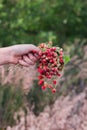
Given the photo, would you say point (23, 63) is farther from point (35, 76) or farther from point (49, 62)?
point (35, 76)

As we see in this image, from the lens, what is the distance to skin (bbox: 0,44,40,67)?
313 centimetres

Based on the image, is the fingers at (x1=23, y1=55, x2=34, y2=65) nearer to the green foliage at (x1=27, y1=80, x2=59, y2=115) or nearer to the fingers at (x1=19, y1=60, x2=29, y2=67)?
the fingers at (x1=19, y1=60, x2=29, y2=67)

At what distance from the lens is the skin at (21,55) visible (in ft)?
10.3

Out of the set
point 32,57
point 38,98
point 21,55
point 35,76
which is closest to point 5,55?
point 21,55

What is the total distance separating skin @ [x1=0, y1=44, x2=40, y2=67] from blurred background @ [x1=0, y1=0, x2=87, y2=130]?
74mm

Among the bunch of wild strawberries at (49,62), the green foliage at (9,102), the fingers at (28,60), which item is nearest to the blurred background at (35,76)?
the green foliage at (9,102)

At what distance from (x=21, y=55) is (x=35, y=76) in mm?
1692

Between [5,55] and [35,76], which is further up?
[35,76]

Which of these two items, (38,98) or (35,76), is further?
(38,98)

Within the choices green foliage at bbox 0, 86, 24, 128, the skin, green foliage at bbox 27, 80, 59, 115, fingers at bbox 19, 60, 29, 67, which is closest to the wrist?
the skin

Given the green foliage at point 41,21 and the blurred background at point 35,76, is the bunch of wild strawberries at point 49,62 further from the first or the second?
the green foliage at point 41,21

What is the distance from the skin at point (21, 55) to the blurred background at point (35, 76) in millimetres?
74

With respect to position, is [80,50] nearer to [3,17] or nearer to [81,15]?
[3,17]

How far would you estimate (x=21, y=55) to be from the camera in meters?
3.21
